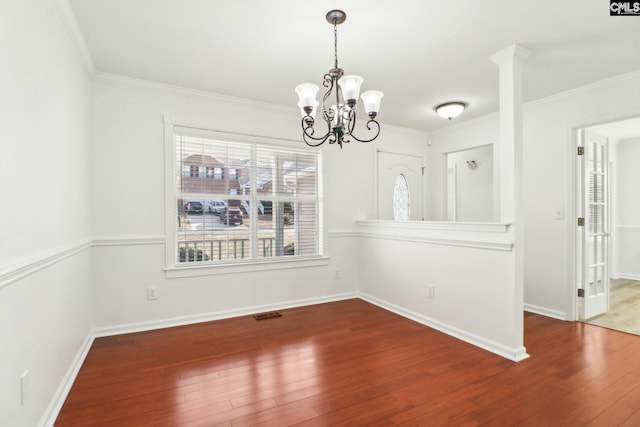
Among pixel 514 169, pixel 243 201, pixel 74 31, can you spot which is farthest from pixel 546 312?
pixel 74 31

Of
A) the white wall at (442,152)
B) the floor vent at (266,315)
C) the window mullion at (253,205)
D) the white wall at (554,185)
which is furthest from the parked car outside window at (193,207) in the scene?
the white wall at (554,185)

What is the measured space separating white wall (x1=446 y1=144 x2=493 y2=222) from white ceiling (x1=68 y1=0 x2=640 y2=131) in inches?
82.8

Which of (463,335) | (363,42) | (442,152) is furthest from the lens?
(442,152)

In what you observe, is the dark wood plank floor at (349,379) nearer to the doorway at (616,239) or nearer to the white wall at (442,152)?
the doorway at (616,239)

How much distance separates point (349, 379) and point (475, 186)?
440cm

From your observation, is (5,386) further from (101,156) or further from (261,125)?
(261,125)

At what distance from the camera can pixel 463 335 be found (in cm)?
296

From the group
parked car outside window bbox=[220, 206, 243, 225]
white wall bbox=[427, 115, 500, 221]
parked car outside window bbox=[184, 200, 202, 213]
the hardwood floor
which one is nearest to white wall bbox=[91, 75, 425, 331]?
parked car outside window bbox=[184, 200, 202, 213]

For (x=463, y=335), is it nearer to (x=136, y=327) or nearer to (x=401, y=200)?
(x=401, y=200)

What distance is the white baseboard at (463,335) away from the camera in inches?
101

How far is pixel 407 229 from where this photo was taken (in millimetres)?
3607

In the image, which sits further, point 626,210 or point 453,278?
point 626,210

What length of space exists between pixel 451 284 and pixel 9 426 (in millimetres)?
3125

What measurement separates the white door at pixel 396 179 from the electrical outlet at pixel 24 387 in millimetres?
3925
